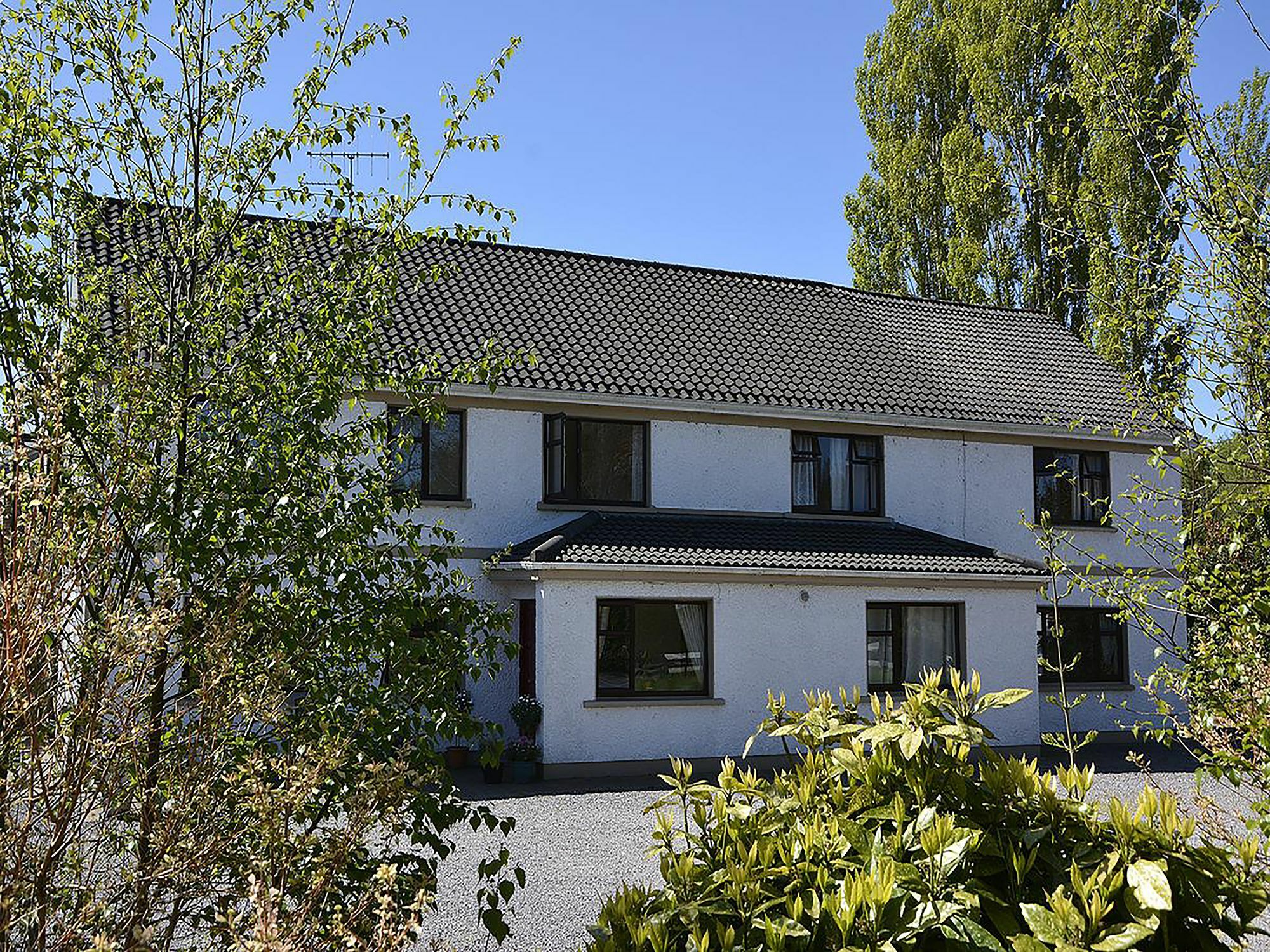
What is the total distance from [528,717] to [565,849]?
15.1ft

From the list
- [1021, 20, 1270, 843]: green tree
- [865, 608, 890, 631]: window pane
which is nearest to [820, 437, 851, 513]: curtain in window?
[865, 608, 890, 631]: window pane

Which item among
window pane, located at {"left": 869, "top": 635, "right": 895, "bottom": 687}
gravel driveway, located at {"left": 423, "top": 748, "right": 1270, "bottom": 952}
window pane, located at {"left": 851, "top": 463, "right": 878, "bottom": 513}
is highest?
window pane, located at {"left": 851, "top": 463, "right": 878, "bottom": 513}

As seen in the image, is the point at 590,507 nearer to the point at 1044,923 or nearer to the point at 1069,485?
the point at 1069,485

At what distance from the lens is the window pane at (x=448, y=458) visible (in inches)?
705

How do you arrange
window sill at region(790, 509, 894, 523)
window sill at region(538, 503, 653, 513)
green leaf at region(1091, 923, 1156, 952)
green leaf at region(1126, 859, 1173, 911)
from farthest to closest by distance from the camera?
1. window sill at region(790, 509, 894, 523)
2. window sill at region(538, 503, 653, 513)
3. green leaf at region(1126, 859, 1173, 911)
4. green leaf at region(1091, 923, 1156, 952)

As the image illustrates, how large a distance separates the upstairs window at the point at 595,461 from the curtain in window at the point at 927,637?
15.9ft

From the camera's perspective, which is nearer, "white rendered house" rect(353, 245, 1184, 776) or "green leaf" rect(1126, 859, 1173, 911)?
"green leaf" rect(1126, 859, 1173, 911)

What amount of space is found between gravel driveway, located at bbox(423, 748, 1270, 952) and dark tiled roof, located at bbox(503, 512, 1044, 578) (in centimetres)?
324

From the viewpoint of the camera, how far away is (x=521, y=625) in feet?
60.2

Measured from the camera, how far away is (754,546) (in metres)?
18.1

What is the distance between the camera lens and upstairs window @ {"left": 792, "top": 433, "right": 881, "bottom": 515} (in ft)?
67.1

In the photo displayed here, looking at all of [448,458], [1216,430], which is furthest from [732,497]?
[1216,430]

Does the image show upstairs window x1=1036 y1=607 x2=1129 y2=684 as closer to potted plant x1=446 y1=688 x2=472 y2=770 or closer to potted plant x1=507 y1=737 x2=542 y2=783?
potted plant x1=507 y1=737 x2=542 y2=783

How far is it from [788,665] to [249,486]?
46.8ft
